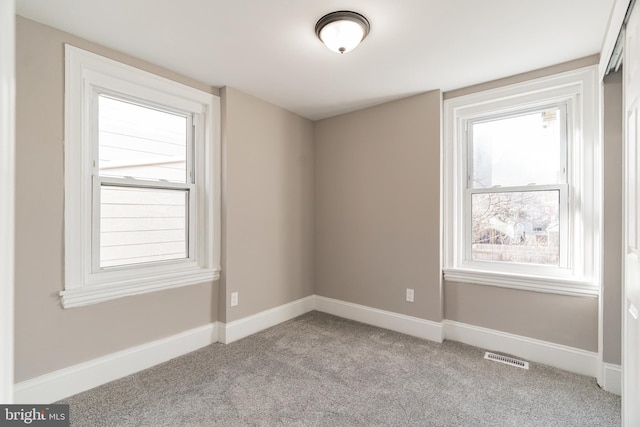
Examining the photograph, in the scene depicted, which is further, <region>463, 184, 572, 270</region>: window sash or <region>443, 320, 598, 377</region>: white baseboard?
<region>463, 184, 572, 270</region>: window sash

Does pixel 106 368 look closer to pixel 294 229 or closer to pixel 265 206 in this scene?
pixel 265 206

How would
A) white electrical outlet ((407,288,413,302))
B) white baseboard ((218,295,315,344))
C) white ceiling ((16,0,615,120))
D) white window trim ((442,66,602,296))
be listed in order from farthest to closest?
white electrical outlet ((407,288,413,302)) → white baseboard ((218,295,315,344)) → white window trim ((442,66,602,296)) → white ceiling ((16,0,615,120))

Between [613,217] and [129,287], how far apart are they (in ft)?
11.2

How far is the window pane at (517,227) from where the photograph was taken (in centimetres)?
253

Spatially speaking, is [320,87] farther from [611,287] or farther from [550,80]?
[611,287]

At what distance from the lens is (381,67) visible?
246 centimetres

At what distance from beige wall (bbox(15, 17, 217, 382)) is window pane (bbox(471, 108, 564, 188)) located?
3.14 m

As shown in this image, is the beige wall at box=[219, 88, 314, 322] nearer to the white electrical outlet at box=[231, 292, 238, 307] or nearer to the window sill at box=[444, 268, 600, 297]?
the white electrical outlet at box=[231, 292, 238, 307]

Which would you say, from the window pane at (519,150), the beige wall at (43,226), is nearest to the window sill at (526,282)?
the window pane at (519,150)

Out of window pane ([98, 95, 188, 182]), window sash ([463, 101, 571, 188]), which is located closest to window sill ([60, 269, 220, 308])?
window pane ([98, 95, 188, 182])

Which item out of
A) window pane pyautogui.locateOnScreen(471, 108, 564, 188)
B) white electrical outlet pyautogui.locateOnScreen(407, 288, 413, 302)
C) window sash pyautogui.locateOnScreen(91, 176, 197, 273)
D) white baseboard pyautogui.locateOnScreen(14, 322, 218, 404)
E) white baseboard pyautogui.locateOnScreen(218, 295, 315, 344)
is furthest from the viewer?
white electrical outlet pyautogui.locateOnScreen(407, 288, 413, 302)

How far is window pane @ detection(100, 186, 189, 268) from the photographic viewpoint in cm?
226

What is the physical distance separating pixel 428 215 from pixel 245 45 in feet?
6.91

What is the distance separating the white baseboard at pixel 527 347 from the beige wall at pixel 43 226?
2.87m
